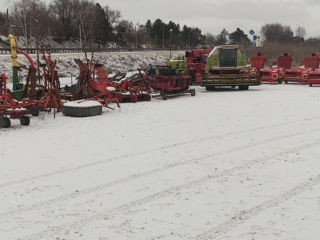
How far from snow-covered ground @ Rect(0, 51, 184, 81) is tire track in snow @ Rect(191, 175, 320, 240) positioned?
89.3ft

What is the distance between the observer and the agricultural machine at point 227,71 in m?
19.3

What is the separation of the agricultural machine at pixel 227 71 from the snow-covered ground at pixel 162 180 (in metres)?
8.54

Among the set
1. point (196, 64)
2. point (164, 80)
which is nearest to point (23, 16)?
point (196, 64)

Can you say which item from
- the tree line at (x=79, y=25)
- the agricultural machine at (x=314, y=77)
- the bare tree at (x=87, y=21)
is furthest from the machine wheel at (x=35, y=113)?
the bare tree at (x=87, y=21)

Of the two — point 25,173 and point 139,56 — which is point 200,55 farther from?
point 139,56

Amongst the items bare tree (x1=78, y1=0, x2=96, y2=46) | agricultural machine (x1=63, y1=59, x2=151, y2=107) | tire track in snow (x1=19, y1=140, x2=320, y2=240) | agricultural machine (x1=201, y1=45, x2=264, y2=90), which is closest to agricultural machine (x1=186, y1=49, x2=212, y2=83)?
agricultural machine (x1=201, y1=45, x2=264, y2=90)

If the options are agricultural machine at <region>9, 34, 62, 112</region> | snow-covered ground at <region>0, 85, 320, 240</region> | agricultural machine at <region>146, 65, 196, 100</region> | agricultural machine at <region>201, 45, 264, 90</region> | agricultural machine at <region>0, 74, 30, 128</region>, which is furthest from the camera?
agricultural machine at <region>201, 45, 264, 90</region>

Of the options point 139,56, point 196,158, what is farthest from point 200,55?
point 139,56

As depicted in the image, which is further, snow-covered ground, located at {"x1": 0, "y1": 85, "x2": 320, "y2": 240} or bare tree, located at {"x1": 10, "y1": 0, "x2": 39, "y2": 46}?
bare tree, located at {"x1": 10, "y1": 0, "x2": 39, "y2": 46}

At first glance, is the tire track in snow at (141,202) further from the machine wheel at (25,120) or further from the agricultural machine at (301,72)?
the agricultural machine at (301,72)

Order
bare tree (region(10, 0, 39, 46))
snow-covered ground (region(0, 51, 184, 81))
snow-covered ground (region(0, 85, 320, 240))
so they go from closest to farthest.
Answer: snow-covered ground (region(0, 85, 320, 240)) → snow-covered ground (region(0, 51, 184, 81)) → bare tree (region(10, 0, 39, 46))

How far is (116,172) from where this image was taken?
631cm

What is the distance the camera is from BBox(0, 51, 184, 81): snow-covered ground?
35.9m

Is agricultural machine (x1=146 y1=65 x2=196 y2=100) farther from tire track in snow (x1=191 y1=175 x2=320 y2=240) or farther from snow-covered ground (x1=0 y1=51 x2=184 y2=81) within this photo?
snow-covered ground (x1=0 y1=51 x2=184 y2=81)
